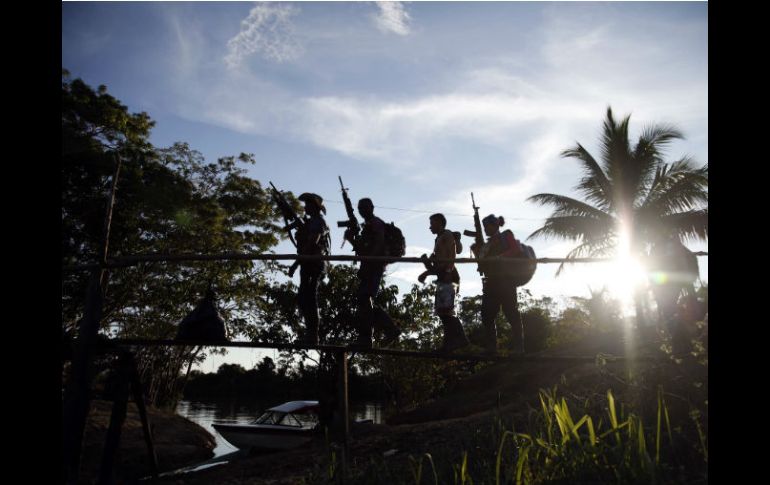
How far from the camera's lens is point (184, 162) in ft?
51.5

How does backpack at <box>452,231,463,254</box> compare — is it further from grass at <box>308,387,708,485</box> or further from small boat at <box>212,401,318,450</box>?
small boat at <box>212,401,318,450</box>

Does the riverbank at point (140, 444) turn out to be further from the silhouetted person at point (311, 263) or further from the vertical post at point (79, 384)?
the silhouetted person at point (311, 263)

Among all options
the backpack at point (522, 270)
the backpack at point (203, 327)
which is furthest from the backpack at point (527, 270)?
the backpack at point (203, 327)

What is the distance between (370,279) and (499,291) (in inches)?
55.9

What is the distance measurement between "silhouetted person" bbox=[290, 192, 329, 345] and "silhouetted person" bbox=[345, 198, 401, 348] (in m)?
0.44

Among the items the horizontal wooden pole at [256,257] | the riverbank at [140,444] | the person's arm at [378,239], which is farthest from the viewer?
the riverbank at [140,444]

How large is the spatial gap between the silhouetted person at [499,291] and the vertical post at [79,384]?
383 centimetres

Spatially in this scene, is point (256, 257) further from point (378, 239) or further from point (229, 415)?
point (229, 415)

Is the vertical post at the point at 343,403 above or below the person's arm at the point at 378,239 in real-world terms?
below

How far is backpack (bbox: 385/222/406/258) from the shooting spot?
5.73m

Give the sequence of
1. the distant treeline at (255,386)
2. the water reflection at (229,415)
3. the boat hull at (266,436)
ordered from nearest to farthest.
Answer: the boat hull at (266,436), the water reflection at (229,415), the distant treeline at (255,386)

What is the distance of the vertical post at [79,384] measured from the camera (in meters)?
4.30

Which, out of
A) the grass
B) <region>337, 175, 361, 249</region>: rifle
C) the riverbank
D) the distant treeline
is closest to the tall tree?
the riverbank

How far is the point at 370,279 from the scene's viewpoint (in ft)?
18.1
